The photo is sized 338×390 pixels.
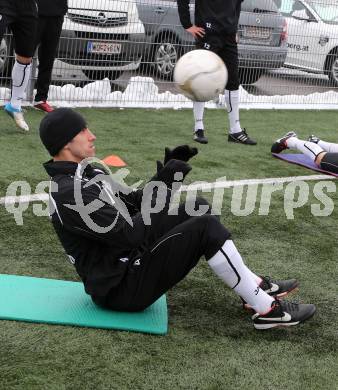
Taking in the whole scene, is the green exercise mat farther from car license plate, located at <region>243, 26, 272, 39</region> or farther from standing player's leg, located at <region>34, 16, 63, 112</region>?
car license plate, located at <region>243, 26, 272, 39</region>

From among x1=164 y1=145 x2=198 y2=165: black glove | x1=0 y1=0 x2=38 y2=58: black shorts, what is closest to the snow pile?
x1=0 y1=0 x2=38 y2=58: black shorts

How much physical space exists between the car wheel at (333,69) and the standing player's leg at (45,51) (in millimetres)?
4885

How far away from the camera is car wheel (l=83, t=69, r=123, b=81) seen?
29.2 feet

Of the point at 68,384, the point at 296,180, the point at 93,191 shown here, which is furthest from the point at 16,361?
the point at 296,180

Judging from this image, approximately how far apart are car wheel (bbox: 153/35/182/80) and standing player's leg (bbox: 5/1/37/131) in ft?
7.74

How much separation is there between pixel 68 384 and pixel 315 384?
108 centimetres

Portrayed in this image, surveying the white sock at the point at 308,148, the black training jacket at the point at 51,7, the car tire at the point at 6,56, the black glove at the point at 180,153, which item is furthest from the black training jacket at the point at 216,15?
the black glove at the point at 180,153

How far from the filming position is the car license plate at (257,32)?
9711mm

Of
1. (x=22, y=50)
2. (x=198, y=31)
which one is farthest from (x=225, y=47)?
(x=22, y=50)

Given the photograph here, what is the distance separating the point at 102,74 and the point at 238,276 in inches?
233

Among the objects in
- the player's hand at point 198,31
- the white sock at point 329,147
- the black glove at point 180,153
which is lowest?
the white sock at point 329,147

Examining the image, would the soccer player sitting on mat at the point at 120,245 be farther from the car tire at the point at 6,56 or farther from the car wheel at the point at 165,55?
the car wheel at the point at 165,55

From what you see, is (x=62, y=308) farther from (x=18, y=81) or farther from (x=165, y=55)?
(x=165, y=55)

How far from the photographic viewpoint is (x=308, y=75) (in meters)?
10.7
